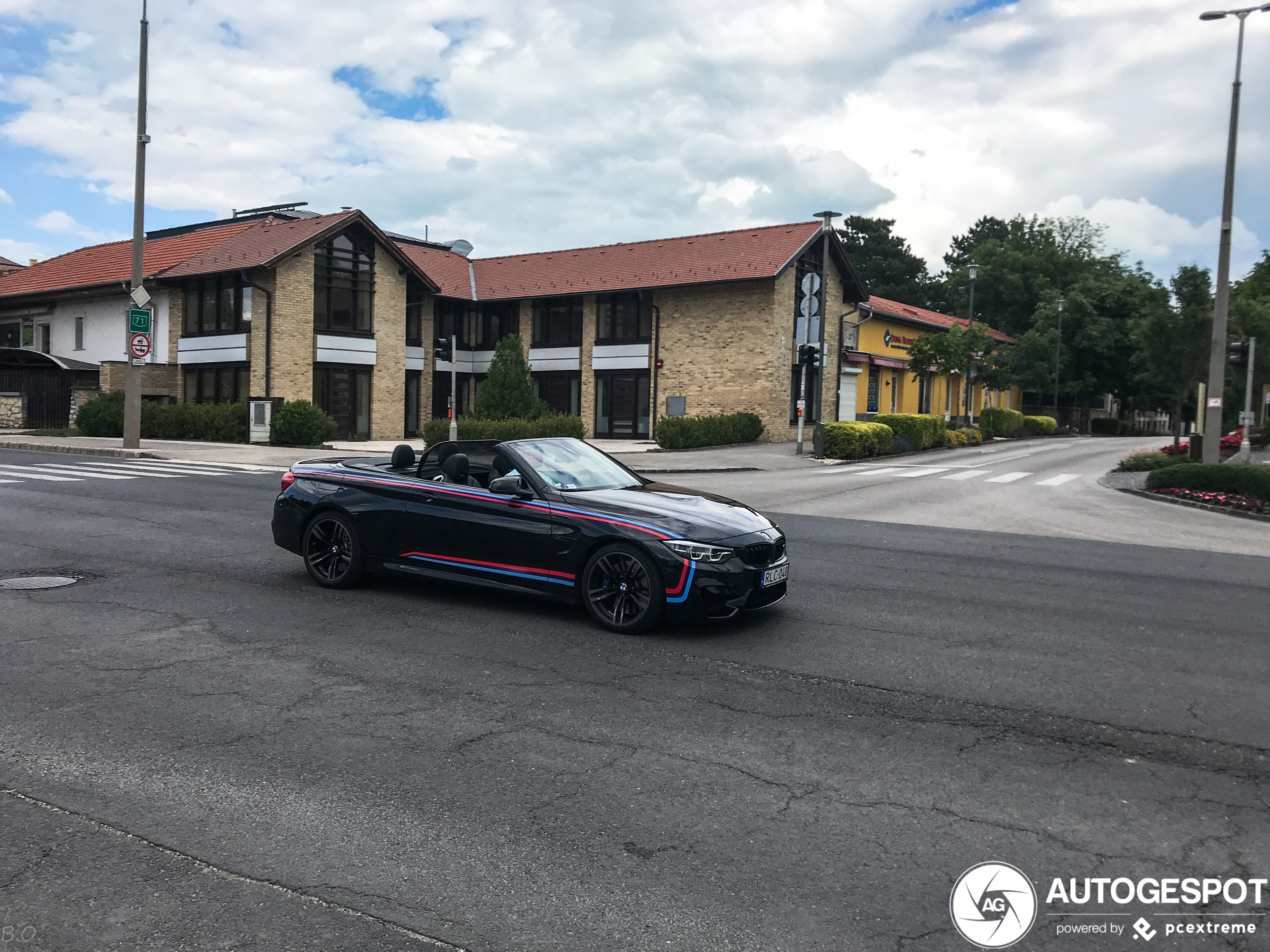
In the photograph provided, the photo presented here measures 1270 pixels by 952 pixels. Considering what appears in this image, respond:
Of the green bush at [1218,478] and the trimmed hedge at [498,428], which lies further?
the trimmed hedge at [498,428]

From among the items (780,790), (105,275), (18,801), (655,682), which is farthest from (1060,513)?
(105,275)

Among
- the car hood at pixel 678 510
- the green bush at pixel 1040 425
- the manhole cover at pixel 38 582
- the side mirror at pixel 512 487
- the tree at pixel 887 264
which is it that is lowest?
the manhole cover at pixel 38 582

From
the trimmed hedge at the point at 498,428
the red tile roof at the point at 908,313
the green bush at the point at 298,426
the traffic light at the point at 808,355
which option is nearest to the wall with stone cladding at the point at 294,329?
the green bush at the point at 298,426

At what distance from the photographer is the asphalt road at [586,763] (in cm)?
337

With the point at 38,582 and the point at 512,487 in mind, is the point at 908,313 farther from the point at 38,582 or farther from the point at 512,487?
the point at 38,582

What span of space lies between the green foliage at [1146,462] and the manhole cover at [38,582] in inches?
905

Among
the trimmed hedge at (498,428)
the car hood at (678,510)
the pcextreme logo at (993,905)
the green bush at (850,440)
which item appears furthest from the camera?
the green bush at (850,440)

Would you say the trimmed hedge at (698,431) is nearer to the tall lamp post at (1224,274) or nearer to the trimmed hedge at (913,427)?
the trimmed hedge at (913,427)

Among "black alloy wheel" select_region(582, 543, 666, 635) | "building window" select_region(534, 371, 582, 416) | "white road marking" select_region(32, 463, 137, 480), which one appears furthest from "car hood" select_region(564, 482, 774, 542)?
"building window" select_region(534, 371, 582, 416)

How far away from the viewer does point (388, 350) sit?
37062 millimetres

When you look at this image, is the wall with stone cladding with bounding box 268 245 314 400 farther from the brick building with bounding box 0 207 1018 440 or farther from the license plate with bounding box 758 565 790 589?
the license plate with bounding box 758 565 790 589

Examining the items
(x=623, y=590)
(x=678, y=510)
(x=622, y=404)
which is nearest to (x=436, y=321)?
(x=622, y=404)

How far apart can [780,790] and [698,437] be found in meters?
27.1

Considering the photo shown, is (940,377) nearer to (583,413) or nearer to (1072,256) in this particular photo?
(583,413)
